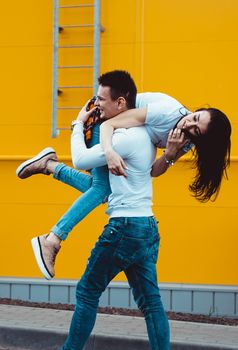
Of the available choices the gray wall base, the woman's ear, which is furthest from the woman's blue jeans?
the gray wall base

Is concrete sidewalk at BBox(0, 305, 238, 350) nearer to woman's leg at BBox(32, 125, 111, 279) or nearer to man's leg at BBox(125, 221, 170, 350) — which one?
man's leg at BBox(125, 221, 170, 350)

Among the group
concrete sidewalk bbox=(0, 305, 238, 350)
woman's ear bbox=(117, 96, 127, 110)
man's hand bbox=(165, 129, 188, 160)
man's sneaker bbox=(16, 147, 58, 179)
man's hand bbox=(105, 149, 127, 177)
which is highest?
woman's ear bbox=(117, 96, 127, 110)

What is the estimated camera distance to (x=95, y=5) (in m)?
8.57

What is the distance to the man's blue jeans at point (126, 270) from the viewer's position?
484 cm

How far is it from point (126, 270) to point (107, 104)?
1003mm

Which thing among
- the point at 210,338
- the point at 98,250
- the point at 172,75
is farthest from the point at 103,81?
the point at 172,75

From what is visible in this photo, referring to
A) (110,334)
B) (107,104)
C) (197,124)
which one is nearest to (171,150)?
(197,124)

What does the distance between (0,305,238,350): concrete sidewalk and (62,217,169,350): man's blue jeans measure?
1.70 metres

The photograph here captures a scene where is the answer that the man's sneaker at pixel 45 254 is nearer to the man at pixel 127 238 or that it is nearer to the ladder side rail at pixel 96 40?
the man at pixel 127 238

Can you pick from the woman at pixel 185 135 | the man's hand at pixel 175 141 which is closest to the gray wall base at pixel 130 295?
the woman at pixel 185 135

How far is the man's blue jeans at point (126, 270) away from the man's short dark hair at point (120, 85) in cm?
73

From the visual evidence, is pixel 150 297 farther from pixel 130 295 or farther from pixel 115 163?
pixel 130 295

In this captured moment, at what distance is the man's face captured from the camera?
4.89 meters

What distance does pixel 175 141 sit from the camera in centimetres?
475
